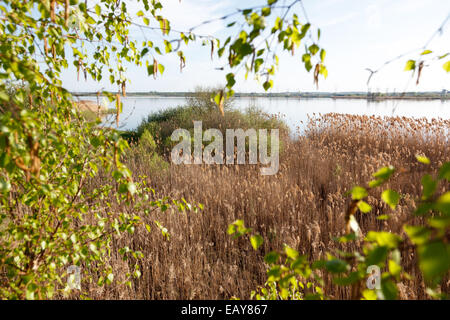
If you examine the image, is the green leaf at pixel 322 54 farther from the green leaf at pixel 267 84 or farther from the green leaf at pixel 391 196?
the green leaf at pixel 391 196

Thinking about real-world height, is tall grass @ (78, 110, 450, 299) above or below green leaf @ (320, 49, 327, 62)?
below

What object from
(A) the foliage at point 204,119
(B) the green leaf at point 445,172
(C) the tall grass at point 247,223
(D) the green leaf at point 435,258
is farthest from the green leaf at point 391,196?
(A) the foliage at point 204,119

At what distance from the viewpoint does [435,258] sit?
547mm

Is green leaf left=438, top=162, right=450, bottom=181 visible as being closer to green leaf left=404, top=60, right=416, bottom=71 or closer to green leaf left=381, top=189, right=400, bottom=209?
green leaf left=381, top=189, right=400, bottom=209

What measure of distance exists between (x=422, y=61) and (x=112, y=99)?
1599 millimetres

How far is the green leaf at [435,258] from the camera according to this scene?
0.54 metres

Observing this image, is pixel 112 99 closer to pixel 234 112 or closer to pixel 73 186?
pixel 73 186

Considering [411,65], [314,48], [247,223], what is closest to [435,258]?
[314,48]

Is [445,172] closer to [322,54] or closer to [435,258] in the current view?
[435,258]

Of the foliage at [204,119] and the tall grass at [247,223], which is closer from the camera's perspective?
the tall grass at [247,223]

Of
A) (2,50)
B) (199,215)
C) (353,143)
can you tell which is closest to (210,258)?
(199,215)

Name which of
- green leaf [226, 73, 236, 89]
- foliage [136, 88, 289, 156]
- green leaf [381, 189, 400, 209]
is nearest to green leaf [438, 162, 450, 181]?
green leaf [381, 189, 400, 209]

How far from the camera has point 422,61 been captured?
130 cm

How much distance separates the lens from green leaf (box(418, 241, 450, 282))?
0.54 m
